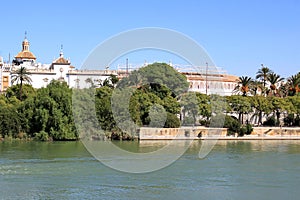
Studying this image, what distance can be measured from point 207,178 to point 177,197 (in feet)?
10.6

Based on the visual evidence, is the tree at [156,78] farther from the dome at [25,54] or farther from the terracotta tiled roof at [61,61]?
the dome at [25,54]

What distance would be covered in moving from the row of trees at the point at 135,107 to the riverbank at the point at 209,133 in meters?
0.61

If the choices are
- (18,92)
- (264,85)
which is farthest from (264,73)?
(18,92)

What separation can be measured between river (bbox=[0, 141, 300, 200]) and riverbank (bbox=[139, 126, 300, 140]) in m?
8.54

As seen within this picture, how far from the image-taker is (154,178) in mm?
19672

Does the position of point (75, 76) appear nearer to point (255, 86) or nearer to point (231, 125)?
point (255, 86)

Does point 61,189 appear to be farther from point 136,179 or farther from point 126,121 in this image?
point 126,121

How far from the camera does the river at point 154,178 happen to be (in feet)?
55.8

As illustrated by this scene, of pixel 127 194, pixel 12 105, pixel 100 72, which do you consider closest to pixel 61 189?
pixel 127 194

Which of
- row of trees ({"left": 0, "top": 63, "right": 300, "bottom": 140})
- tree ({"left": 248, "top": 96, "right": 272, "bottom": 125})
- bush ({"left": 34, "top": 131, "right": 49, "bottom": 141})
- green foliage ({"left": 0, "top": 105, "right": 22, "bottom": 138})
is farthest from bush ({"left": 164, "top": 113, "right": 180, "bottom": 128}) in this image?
green foliage ({"left": 0, "top": 105, "right": 22, "bottom": 138})

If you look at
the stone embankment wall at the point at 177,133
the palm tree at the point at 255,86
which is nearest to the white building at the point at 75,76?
the palm tree at the point at 255,86

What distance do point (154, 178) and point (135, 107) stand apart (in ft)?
54.9

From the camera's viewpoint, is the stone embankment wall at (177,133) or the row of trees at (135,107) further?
the stone embankment wall at (177,133)

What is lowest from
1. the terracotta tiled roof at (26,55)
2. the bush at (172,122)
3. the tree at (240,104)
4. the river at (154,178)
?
the river at (154,178)
